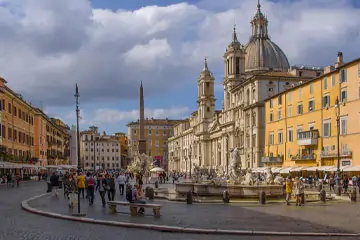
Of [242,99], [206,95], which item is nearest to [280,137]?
[242,99]

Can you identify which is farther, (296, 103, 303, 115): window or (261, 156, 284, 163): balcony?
(261, 156, 284, 163): balcony

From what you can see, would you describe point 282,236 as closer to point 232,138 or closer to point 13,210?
point 13,210

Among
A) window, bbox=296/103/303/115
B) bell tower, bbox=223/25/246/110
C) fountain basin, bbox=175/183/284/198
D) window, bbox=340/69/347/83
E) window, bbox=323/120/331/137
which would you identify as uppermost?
bell tower, bbox=223/25/246/110

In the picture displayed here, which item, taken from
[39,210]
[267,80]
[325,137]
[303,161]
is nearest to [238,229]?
[39,210]

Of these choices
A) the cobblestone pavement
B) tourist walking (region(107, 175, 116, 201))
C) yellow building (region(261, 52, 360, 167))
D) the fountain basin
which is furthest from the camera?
yellow building (region(261, 52, 360, 167))

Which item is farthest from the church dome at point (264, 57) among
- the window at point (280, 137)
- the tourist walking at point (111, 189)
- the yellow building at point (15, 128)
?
the tourist walking at point (111, 189)

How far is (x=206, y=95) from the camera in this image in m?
122

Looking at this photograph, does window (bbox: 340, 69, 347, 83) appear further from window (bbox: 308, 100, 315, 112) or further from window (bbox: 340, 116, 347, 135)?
window (bbox: 308, 100, 315, 112)

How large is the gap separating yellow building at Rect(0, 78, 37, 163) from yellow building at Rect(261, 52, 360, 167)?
3117 centimetres

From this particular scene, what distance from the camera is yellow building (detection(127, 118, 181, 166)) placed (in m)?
168

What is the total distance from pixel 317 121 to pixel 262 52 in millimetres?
45665

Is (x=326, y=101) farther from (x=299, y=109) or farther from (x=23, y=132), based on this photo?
(x=23, y=132)

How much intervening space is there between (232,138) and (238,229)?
74.9 m

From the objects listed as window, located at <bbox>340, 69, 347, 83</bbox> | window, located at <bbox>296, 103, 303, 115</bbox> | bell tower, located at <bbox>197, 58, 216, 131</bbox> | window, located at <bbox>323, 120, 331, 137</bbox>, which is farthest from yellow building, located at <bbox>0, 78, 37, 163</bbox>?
bell tower, located at <bbox>197, 58, 216, 131</bbox>
